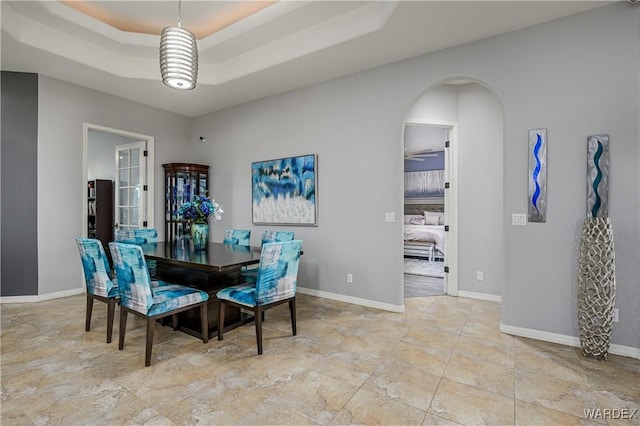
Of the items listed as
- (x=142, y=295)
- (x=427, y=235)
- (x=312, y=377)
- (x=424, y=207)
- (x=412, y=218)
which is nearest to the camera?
(x=312, y=377)

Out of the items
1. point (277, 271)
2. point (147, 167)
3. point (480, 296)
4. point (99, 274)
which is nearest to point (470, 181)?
point (480, 296)

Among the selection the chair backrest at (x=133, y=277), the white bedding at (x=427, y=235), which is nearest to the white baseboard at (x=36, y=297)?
the chair backrest at (x=133, y=277)

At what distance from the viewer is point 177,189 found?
17.6ft

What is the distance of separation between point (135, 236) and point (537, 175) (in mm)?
4517

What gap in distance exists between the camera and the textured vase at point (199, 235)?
345cm

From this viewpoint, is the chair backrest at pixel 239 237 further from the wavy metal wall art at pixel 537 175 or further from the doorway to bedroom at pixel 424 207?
the wavy metal wall art at pixel 537 175

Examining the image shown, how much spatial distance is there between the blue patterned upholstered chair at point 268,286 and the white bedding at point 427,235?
4.57 meters

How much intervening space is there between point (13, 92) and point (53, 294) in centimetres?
259

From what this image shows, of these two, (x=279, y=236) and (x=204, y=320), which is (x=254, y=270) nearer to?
(x=279, y=236)

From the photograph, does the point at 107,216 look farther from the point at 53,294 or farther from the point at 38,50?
the point at 38,50

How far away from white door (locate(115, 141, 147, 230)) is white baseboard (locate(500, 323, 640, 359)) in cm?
533

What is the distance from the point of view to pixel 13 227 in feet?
13.0

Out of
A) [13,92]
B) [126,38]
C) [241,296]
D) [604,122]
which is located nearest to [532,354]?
[604,122]

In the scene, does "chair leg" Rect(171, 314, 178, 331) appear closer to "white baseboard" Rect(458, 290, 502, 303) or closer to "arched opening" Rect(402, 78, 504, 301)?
"arched opening" Rect(402, 78, 504, 301)
